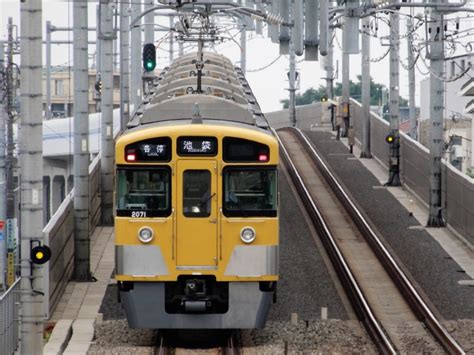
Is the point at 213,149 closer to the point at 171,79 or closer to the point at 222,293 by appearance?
the point at 222,293

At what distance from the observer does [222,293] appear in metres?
16.9

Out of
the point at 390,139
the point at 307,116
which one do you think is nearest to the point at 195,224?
the point at 390,139

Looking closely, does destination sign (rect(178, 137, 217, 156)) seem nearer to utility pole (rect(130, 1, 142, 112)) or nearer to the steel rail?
the steel rail

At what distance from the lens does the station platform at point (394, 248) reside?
18.9 metres

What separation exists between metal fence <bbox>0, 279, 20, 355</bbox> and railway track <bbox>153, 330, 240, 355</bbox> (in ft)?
6.20

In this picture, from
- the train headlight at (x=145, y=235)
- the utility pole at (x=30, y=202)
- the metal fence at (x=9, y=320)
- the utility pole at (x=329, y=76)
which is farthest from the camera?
the utility pole at (x=329, y=76)

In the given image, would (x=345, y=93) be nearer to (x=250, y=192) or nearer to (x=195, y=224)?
(x=250, y=192)

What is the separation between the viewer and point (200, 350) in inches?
683

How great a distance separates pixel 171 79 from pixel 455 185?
9.36 meters

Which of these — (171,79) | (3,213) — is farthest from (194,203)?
(3,213)

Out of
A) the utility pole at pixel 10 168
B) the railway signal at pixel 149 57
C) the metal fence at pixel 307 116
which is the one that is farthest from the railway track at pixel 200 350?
the metal fence at pixel 307 116

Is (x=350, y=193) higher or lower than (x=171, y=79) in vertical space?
Answer: lower

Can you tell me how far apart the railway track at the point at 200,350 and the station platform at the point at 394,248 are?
100 centimetres

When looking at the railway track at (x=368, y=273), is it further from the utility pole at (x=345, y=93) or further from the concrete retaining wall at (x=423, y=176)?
the utility pole at (x=345, y=93)
